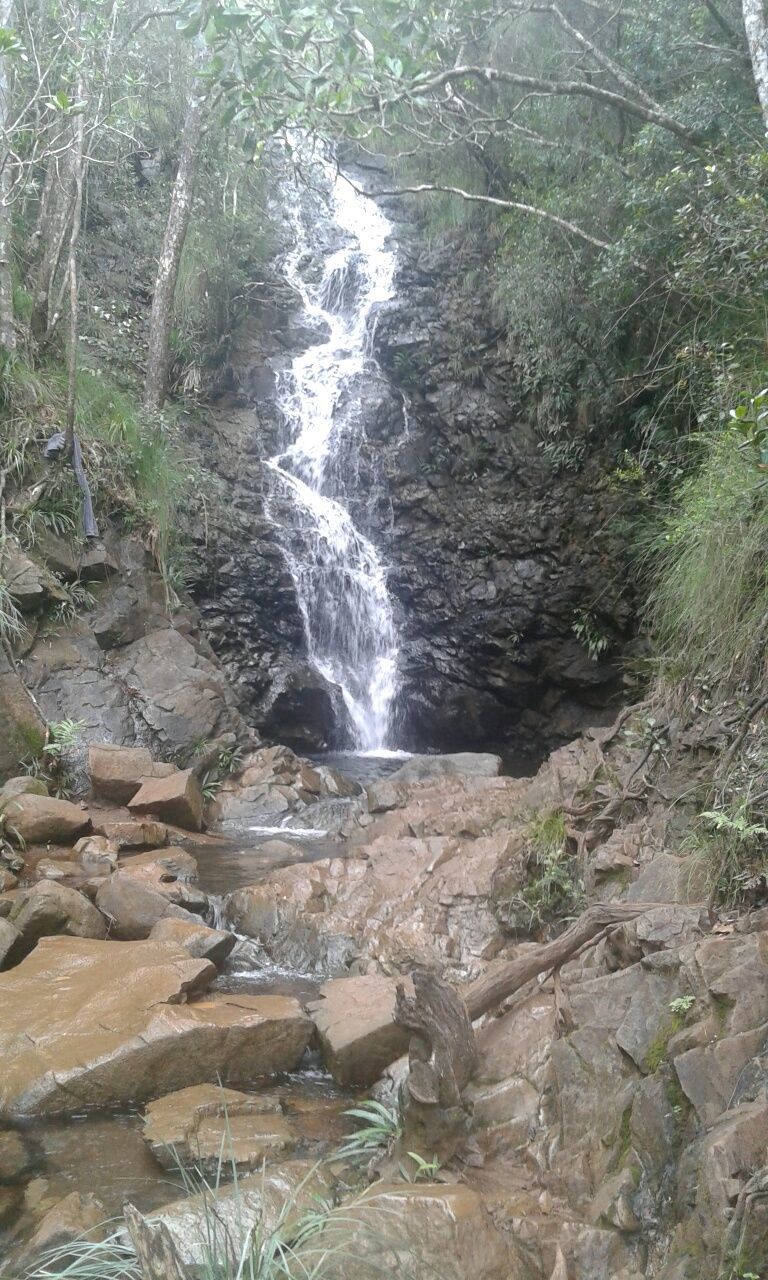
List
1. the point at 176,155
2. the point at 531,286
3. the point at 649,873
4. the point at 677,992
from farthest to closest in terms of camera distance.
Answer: the point at 176,155 < the point at 531,286 < the point at 649,873 < the point at 677,992

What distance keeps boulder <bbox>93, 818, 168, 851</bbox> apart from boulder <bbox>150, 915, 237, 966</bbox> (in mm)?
1661

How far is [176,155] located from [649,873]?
1453 centimetres

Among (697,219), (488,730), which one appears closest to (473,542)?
(488,730)

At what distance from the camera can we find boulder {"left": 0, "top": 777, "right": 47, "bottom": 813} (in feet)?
22.2

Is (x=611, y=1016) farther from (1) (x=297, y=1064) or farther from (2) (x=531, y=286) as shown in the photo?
(2) (x=531, y=286)

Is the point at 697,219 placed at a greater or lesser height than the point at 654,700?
greater

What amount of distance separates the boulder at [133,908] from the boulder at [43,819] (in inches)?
49.5

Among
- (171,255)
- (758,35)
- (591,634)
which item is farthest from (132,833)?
(171,255)

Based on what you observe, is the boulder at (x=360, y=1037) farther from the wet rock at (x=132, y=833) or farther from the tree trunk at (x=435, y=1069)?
the wet rock at (x=132, y=833)

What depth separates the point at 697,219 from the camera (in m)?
6.47

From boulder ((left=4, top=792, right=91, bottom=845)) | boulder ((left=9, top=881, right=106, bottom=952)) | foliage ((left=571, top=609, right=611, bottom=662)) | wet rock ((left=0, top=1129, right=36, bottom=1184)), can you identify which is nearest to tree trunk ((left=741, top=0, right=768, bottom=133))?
boulder ((left=9, top=881, right=106, bottom=952))

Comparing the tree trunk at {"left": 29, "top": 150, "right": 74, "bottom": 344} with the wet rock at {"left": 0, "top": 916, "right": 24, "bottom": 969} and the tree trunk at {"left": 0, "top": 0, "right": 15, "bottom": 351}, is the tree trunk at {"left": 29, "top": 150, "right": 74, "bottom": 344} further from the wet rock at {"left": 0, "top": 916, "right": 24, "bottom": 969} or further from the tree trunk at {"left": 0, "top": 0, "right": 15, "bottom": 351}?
the wet rock at {"left": 0, "top": 916, "right": 24, "bottom": 969}

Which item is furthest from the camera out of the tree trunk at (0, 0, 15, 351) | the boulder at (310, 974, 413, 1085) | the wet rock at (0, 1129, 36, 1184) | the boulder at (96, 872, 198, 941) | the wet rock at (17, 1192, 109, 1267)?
the tree trunk at (0, 0, 15, 351)

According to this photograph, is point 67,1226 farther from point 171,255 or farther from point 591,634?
point 171,255
